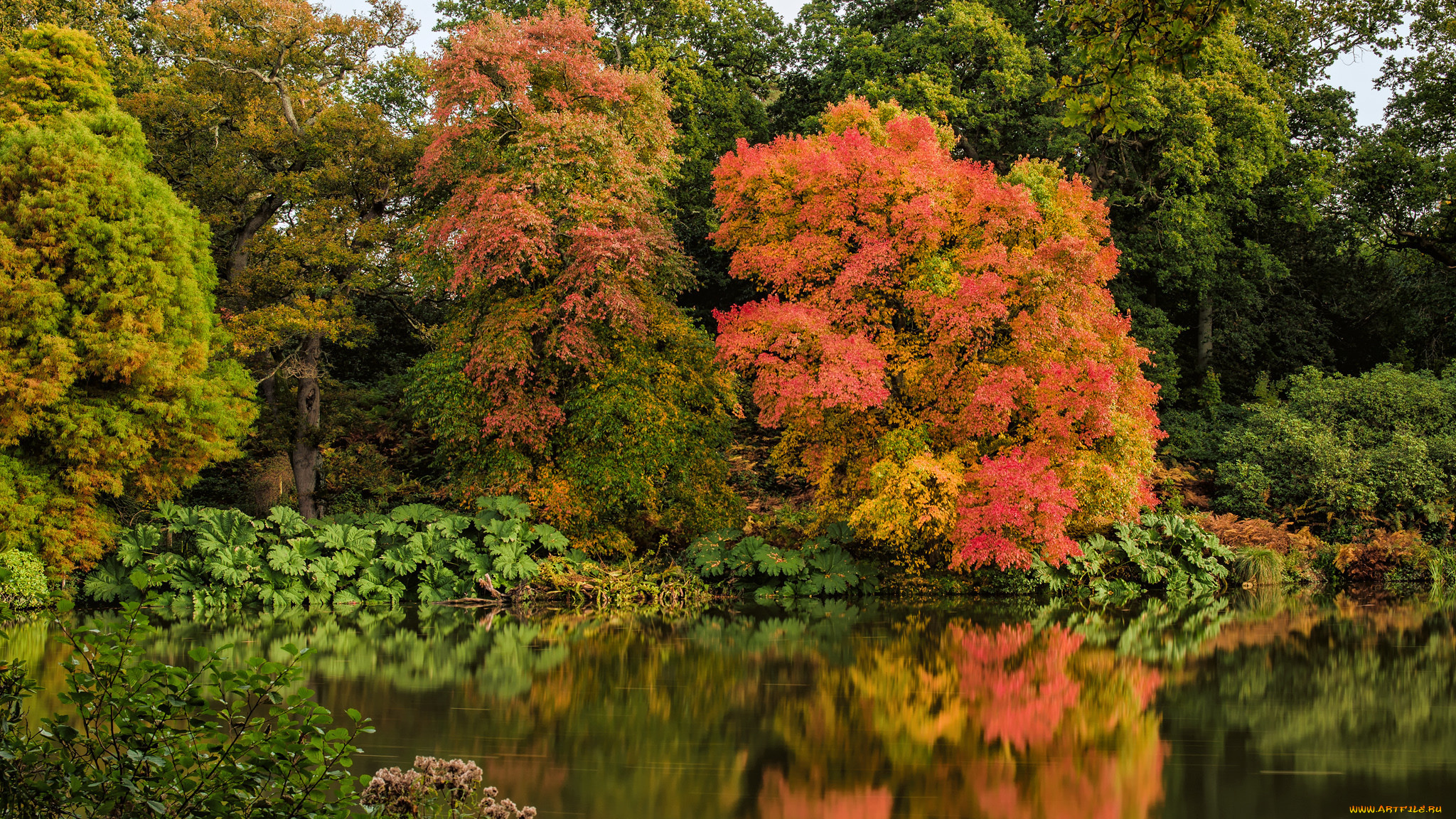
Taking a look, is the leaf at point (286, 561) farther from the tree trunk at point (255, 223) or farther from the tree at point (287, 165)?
the tree trunk at point (255, 223)

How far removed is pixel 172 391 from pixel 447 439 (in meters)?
3.86

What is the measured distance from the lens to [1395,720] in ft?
25.2

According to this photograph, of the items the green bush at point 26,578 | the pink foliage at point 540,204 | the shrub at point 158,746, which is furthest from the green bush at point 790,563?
the shrub at point 158,746

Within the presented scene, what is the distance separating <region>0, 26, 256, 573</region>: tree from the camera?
14469mm

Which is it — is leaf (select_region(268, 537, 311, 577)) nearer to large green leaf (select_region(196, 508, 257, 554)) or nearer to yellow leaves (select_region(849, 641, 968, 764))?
large green leaf (select_region(196, 508, 257, 554))

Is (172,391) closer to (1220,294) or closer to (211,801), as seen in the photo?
(211,801)

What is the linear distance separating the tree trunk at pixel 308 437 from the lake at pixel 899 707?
6.07m

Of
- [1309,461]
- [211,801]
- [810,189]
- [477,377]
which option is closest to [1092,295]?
[810,189]

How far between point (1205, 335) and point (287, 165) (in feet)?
67.4

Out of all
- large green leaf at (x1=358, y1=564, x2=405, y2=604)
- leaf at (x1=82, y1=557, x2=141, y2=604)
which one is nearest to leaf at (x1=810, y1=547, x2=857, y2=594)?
Answer: large green leaf at (x1=358, y1=564, x2=405, y2=604)

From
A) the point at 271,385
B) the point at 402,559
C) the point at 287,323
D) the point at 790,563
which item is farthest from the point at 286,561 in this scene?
the point at 790,563

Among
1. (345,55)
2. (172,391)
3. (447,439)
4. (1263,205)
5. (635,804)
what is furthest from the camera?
(1263,205)

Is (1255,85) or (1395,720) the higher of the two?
(1255,85)

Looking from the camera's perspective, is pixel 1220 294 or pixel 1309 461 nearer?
pixel 1309 461
